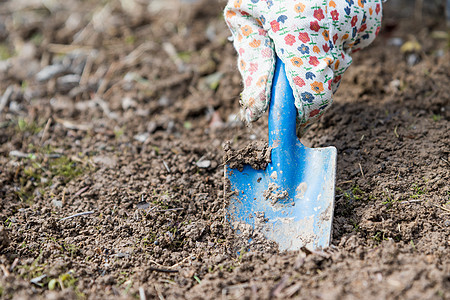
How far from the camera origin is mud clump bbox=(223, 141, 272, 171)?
1.96m

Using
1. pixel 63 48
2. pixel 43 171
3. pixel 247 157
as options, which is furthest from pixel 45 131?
pixel 247 157

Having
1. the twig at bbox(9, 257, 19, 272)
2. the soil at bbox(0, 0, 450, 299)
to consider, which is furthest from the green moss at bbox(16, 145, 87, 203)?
the twig at bbox(9, 257, 19, 272)

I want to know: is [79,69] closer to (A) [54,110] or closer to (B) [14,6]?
(A) [54,110]

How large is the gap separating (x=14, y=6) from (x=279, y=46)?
318 cm

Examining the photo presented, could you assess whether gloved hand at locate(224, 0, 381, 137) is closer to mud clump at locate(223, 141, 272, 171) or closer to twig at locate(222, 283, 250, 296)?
mud clump at locate(223, 141, 272, 171)

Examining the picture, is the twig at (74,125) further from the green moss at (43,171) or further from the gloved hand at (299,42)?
the gloved hand at (299,42)

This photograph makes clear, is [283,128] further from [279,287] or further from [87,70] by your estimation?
[87,70]

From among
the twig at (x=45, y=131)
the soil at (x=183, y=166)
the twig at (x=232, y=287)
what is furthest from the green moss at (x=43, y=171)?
the twig at (x=232, y=287)

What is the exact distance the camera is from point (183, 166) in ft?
7.20

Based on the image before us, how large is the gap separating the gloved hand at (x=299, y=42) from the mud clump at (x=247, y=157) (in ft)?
0.49

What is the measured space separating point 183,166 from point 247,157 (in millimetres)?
379

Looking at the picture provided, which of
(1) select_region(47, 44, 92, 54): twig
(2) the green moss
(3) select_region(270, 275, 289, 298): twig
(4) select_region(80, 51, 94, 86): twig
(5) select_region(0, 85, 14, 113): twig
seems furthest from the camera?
(1) select_region(47, 44, 92, 54): twig

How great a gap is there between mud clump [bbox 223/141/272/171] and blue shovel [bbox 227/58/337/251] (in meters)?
0.02

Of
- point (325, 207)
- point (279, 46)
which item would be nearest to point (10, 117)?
point (279, 46)
